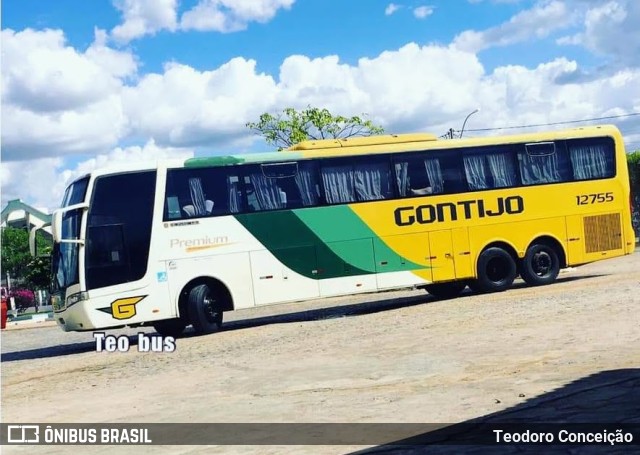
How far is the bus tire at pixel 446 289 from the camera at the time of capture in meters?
21.8

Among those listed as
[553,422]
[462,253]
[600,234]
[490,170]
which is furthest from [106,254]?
[600,234]

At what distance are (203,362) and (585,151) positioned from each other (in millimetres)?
12139

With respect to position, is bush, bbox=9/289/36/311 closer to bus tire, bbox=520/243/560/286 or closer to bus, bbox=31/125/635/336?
bus, bbox=31/125/635/336

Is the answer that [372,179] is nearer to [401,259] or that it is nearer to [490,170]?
[401,259]

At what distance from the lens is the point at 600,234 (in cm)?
2100

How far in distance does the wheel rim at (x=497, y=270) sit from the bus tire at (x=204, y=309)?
6.70 m

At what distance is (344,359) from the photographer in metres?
12.1

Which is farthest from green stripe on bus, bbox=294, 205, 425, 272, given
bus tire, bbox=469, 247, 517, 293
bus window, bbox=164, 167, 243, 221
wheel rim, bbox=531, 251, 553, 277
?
wheel rim, bbox=531, 251, 553, 277

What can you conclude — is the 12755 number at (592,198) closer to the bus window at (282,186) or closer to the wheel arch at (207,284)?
the bus window at (282,186)

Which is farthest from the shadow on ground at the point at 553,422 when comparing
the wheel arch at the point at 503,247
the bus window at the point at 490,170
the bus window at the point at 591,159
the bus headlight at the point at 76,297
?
the bus window at the point at 591,159

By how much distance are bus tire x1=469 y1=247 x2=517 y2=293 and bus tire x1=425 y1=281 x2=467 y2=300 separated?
127 centimetres

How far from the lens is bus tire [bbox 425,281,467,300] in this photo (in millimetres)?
21844

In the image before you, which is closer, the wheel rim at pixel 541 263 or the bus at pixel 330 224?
the bus at pixel 330 224

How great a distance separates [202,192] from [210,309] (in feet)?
8.00
